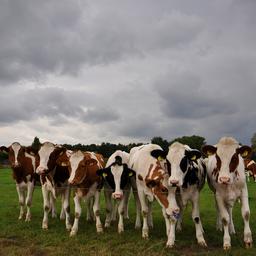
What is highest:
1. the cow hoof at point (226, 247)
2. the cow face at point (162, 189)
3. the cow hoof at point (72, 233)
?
the cow face at point (162, 189)

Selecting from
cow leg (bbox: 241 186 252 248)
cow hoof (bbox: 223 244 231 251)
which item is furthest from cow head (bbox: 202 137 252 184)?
cow hoof (bbox: 223 244 231 251)

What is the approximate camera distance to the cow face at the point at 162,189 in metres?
11.9

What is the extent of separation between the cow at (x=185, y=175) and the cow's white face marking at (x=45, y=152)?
4.09m

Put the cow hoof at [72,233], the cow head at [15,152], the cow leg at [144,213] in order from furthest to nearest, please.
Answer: the cow head at [15,152]
the cow hoof at [72,233]
the cow leg at [144,213]

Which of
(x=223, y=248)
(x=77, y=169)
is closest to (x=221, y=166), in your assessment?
(x=223, y=248)

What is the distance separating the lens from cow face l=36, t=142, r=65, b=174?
14.4 metres

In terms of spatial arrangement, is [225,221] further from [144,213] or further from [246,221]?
[144,213]

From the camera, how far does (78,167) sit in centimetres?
1368

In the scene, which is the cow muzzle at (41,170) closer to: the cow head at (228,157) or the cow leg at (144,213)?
the cow leg at (144,213)

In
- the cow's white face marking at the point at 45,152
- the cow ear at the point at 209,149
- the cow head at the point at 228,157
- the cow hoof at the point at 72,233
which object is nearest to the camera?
the cow head at the point at 228,157

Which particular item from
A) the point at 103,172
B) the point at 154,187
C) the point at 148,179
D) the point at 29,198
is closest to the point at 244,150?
the point at 154,187

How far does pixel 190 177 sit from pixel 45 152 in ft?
16.1

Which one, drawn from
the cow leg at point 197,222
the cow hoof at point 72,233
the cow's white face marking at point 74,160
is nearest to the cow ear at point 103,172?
the cow's white face marking at point 74,160

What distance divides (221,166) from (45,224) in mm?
6057
